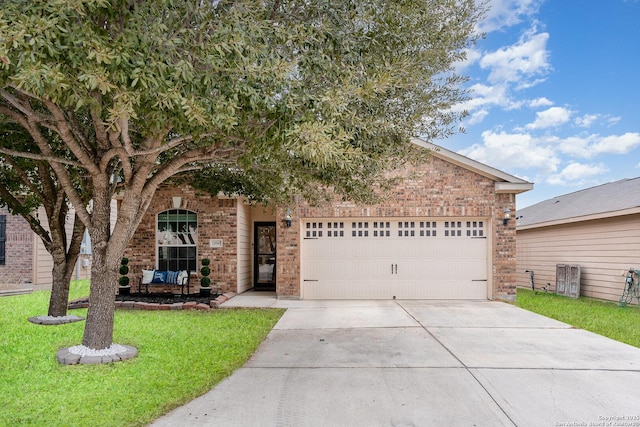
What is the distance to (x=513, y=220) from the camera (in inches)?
437

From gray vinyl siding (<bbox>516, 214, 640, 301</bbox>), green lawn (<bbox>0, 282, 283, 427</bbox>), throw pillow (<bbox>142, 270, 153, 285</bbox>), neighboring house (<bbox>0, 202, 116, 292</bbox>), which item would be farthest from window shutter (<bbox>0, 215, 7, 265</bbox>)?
gray vinyl siding (<bbox>516, 214, 640, 301</bbox>)

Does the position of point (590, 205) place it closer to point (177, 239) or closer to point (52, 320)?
point (177, 239)

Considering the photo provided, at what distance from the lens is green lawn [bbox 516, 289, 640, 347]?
752 centimetres

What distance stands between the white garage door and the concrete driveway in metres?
3.39

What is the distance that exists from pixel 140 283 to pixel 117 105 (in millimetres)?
8691

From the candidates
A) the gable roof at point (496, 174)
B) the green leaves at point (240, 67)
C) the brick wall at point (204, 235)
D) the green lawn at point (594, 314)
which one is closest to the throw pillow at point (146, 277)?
the brick wall at point (204, 235)

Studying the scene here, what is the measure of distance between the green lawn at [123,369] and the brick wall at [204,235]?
3.24m

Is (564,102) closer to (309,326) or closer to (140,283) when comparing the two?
(309,326)

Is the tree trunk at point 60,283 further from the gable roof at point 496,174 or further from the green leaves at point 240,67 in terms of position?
the gable roof at point 496,174

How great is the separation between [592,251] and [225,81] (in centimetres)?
1247

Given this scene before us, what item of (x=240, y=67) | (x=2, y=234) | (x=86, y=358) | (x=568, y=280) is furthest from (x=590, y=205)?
(x=2, y=234)

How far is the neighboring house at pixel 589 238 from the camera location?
11367mm

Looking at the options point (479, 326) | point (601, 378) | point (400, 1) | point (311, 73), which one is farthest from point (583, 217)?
point (311, 73)

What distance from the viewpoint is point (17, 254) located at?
45.3 ft
